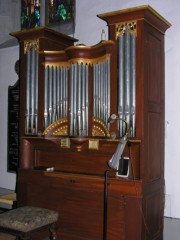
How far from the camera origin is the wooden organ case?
3537 millimetres

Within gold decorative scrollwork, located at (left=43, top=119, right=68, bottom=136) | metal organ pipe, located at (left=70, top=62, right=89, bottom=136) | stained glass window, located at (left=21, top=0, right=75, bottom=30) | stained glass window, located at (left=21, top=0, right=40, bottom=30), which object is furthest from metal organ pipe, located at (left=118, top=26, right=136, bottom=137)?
stained glass window, located at (left=21, top=0, right=40, bottom=30)

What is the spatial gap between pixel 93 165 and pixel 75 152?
30cm

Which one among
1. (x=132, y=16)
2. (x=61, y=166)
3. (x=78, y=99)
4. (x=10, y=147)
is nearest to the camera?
(x=132, y=16)

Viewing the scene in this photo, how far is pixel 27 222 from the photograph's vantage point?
336 centimetres

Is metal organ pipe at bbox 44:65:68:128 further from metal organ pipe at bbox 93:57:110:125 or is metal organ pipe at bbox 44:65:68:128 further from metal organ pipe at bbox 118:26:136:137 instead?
metal organ pipe at bbox 118:26:136:137

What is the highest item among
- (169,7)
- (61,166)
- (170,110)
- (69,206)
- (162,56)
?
(169,7)

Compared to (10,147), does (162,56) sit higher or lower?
higher

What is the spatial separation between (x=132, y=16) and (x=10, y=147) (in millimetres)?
3393

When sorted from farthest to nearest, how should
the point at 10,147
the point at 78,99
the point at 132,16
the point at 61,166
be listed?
the point at 10,147
the point at 61,166
the point at 78,99
the point at 132,16

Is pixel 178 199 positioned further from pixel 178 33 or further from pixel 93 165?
pixel 178 33

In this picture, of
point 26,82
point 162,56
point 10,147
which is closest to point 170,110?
point 162,56

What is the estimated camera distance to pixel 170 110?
409cm

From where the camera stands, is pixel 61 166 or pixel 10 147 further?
pixel 10 147

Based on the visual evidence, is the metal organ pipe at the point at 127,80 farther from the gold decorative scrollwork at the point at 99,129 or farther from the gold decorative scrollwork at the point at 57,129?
the gold decorative scrollwork at the point at 57,129
